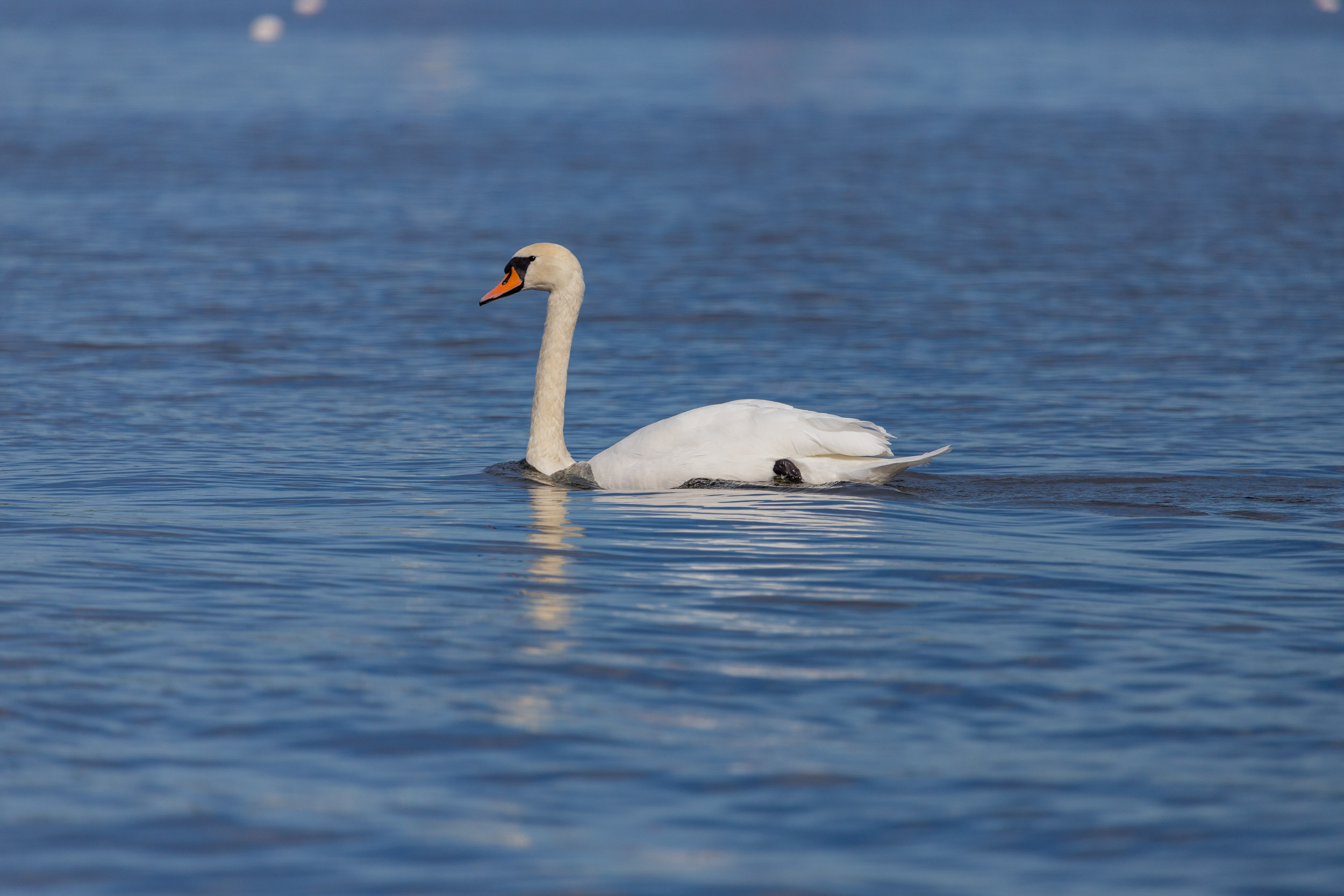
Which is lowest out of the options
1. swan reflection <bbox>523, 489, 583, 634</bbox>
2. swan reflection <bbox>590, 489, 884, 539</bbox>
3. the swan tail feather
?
swan reflection <bbox>523, 489, 583, 634</bbox>

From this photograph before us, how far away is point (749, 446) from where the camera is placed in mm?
10125

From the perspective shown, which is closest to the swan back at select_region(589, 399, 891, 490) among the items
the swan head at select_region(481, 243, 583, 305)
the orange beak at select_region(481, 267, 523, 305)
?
the orange beak at select_region(481, 267, 523, 305)

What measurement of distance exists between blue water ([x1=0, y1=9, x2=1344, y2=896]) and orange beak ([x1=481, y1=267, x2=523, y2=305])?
1.13 meters

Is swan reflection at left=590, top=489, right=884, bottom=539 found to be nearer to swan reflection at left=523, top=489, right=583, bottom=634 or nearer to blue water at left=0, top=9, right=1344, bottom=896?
blue water at left=0, top=9, right=1344, bottom=896

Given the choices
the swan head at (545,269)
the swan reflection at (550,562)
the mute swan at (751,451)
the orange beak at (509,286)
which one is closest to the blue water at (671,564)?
the swan reflection at (550,562)

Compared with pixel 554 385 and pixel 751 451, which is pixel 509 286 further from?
pixel 751 451

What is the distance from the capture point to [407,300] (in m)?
19.1

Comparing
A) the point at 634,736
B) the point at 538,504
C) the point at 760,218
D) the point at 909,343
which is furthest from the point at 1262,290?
the point at 634,736

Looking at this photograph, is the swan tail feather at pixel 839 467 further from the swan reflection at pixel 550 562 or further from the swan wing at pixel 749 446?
the swan reflection at pixel 550 562

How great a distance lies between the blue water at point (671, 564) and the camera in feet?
17.5

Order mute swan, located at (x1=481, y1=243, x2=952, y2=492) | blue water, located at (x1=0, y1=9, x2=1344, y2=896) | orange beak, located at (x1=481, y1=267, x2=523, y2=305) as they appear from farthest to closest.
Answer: orange beak, located at (x1=481, y1=267, x2=523, y2=305) < mute swan, located at (x1=481, y1=243, x2=952, y2=492) < blue water, located at (x1=0, y1=9, x2=1344, y2=896)

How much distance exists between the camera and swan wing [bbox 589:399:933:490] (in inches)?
399

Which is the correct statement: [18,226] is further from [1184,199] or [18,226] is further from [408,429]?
[1184,199]

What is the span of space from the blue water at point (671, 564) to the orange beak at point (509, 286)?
113 centimetres
